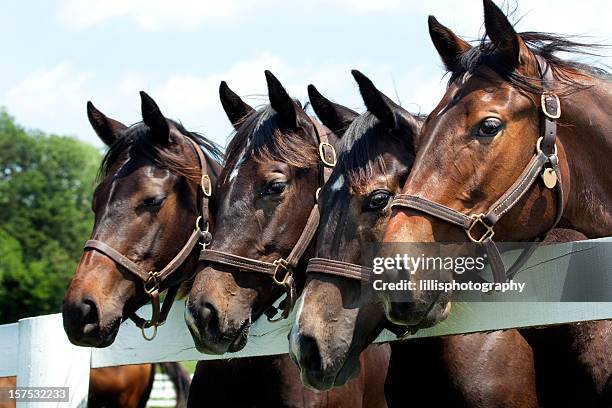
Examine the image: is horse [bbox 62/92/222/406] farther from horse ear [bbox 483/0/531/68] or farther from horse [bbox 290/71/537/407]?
horse ear [bbox 483/0/531/68]

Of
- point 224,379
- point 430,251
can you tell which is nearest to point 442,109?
point 430,251

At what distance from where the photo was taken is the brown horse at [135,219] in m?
4.82

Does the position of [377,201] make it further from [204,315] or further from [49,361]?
[49,361]

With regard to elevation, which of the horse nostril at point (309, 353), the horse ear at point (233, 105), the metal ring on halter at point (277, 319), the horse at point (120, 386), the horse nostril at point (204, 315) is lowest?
the horse at point (120, 386)

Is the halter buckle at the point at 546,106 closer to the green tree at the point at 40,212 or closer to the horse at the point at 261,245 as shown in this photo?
the horse at the point at 261,245

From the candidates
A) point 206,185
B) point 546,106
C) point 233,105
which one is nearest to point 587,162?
point 546,106

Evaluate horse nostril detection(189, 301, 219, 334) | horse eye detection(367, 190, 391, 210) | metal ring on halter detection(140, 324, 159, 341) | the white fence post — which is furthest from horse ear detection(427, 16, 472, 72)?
the white fence post

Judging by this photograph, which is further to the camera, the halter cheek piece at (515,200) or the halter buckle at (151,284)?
the halter buckle at (151,284)

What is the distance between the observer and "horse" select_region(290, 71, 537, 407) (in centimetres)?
351

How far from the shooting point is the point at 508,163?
337 cm

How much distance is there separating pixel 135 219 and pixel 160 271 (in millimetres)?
337

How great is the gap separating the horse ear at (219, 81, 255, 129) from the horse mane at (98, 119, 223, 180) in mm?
350

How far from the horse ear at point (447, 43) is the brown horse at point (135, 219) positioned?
194 cm

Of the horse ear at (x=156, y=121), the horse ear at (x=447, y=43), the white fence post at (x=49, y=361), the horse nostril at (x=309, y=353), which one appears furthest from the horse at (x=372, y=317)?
the horse ear at (x=156, y=121)
